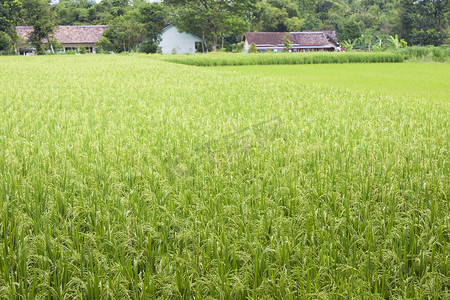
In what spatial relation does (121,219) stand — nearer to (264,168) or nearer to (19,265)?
(19,265)

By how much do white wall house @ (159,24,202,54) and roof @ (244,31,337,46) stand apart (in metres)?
8.60

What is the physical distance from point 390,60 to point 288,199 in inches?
1130

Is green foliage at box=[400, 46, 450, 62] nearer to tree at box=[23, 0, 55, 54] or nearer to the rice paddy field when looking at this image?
the rice paddy field

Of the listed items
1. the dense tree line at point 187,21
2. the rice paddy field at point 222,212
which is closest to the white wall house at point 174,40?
the dense tree line at point 187,21

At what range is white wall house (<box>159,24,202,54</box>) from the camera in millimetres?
47344

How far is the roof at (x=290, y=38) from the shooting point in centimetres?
5228

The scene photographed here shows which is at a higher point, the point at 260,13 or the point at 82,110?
the point at 260,13

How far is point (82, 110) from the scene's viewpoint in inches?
253

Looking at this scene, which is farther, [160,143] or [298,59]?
[298,59]

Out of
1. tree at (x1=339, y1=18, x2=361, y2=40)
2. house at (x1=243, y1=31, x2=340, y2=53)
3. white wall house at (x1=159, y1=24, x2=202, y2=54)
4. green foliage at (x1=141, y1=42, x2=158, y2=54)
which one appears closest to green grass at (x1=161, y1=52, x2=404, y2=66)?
green foliage at (x1=141, y1=42, x2=158, y2=54)

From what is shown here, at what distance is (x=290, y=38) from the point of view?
173 ft

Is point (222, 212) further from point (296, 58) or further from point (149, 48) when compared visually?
point (149, 48)

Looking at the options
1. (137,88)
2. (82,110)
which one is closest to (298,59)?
(137,88)

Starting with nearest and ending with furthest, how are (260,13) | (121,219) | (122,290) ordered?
(122,290) < (121,219) < (260,13)
